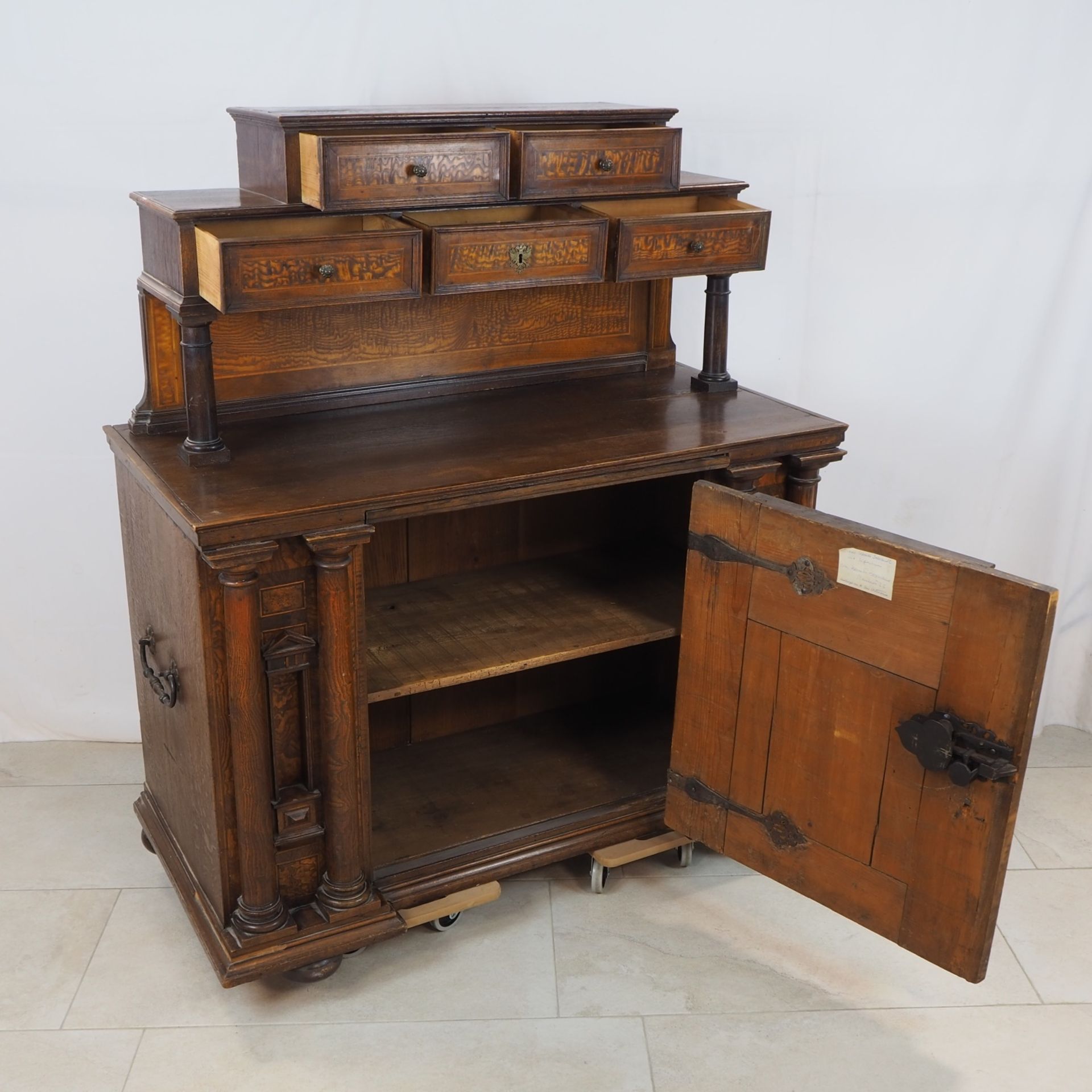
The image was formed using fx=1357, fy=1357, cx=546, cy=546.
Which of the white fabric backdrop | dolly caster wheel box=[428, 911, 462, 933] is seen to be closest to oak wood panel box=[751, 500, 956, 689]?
dolly caster wheel box=[428, 911, 462, 933]

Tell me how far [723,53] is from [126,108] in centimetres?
132

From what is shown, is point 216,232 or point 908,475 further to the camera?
point 908,475

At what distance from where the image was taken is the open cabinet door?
6.65 feet

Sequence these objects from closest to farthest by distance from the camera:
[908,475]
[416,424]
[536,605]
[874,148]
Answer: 1. [416,424]
2. [536,605]
3. [874,148]
4. [908,475]

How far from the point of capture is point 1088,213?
3330 mm

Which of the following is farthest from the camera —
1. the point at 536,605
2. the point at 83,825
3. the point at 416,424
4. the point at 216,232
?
the point at 83,825

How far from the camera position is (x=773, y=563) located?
7.50 feet

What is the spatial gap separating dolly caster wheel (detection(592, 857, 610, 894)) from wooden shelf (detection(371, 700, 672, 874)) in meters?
0.11

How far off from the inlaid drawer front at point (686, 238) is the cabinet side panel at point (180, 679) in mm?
962

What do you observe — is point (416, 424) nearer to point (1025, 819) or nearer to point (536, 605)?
point (536, 605)

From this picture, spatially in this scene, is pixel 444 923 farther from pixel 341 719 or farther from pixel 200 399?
pixel 200 399

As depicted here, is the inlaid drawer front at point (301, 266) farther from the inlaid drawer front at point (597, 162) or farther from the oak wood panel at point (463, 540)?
the oak wood panel at point (463, 540)

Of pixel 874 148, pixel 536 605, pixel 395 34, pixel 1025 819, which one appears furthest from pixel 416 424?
pixel 1025 819

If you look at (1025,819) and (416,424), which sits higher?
(416,424)
